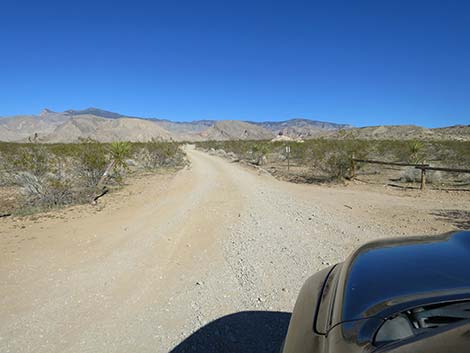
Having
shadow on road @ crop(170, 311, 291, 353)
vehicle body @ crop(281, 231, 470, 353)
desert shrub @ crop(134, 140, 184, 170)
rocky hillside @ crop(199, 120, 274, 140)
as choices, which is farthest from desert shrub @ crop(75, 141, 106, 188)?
rocky hillside @ crop(199, 120, 274, 140)

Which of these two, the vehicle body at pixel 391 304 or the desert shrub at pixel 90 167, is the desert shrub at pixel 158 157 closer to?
the desert shrub at pixel 90 167

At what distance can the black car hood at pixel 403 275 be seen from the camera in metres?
1.46

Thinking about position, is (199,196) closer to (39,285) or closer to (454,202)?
(39,285)

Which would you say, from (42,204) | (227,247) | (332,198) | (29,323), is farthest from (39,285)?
(332,198)

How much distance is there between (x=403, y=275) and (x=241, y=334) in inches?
82.4

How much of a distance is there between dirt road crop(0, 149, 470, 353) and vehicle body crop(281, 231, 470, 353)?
5.02ft

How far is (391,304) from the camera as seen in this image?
1.45m

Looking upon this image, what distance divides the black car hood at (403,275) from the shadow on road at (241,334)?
5.11ft

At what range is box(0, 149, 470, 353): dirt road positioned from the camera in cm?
332

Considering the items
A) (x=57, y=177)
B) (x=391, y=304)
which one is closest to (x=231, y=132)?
(x=57, y=177)

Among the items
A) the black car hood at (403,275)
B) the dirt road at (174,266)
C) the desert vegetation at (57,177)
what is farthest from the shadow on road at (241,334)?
the desert vegetation at (57,177)

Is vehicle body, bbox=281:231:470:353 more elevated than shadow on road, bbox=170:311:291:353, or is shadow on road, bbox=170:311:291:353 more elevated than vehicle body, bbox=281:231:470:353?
vehicle body, bbox=281:231:470:353

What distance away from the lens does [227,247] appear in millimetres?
6016

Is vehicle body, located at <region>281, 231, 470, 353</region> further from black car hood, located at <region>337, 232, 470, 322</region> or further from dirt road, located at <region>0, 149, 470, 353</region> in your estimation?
dirt road, located at <region>0, 149, 470, 353</region>
